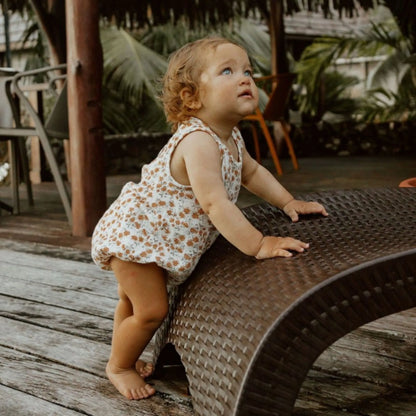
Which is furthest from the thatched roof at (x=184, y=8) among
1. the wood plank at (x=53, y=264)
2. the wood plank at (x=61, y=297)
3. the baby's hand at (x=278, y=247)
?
the baby's hand at (x=278, y=247)

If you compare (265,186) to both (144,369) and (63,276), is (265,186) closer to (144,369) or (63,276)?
(144,369)

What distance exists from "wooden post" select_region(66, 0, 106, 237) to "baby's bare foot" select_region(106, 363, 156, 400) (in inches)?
82.3

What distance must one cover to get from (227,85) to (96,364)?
78 centimetres

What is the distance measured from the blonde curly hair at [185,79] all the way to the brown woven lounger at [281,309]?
358 mm

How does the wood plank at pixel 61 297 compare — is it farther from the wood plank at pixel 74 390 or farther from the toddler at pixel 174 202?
the toddler at pixel 174 202

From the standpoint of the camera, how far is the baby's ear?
1.64 meters

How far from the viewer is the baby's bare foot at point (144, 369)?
1.77 meters

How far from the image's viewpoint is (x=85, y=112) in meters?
3.71

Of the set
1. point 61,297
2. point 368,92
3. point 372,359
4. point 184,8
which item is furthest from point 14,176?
point 368,92

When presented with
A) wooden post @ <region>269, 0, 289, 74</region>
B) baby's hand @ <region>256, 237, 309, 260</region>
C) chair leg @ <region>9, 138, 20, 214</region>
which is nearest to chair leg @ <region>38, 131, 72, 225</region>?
chair leg @ <region>9, 138, 20, 214</region>

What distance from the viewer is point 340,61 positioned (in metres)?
13.8

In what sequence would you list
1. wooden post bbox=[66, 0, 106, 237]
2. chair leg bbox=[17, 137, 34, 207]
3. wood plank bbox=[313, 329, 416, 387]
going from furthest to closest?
chair leg bbox=[17, 137, 34, 207] → wooden post bbox=[66, 0, 106, 237] → wood plank bbox=[313, 329, 416, 387]

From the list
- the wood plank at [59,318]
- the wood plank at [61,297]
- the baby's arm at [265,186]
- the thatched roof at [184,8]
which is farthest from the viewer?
the thatched roof at [184,8]

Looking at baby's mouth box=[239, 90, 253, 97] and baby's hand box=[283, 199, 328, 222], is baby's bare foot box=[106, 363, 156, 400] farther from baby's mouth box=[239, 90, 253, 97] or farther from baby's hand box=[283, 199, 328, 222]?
baby's mouth box=[239, 90, 253, 97]
